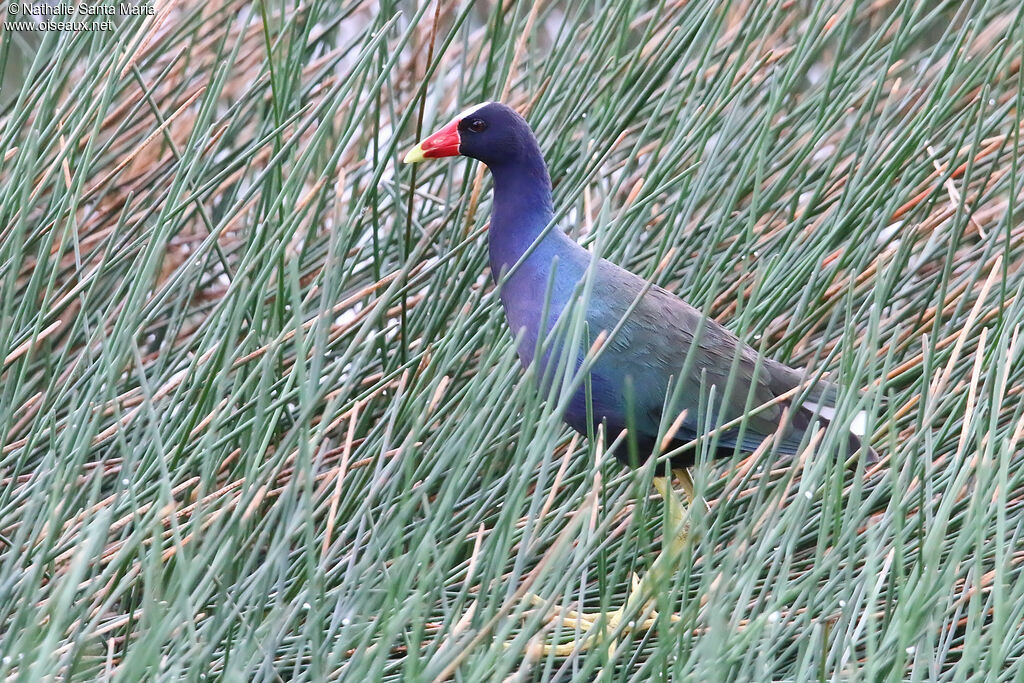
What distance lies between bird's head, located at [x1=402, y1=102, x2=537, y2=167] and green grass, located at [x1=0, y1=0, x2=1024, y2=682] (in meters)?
0.09

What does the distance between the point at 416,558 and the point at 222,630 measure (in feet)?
0.56

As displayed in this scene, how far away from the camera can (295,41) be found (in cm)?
173

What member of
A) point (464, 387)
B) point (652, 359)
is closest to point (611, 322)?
point (652, 359)

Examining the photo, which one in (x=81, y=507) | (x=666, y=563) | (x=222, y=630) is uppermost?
(x=666, y=563)

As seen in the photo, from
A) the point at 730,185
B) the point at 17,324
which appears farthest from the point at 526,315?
the point at 17,324

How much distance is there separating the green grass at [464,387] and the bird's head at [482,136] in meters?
0.09

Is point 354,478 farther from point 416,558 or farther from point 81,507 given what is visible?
point 416,558

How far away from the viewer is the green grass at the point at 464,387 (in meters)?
1.05

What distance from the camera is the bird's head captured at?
5.46ft

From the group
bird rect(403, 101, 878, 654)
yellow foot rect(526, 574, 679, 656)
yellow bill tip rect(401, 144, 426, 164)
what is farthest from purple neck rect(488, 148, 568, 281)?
A: yellow foot rect(526, 574, 679, 656)

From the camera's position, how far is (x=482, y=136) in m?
1.68

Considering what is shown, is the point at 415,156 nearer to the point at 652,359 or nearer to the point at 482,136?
the point at 482,136

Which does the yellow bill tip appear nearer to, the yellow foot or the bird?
the bird

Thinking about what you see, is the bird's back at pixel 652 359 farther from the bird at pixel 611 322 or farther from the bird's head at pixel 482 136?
the bird's head at pixel 482 136
